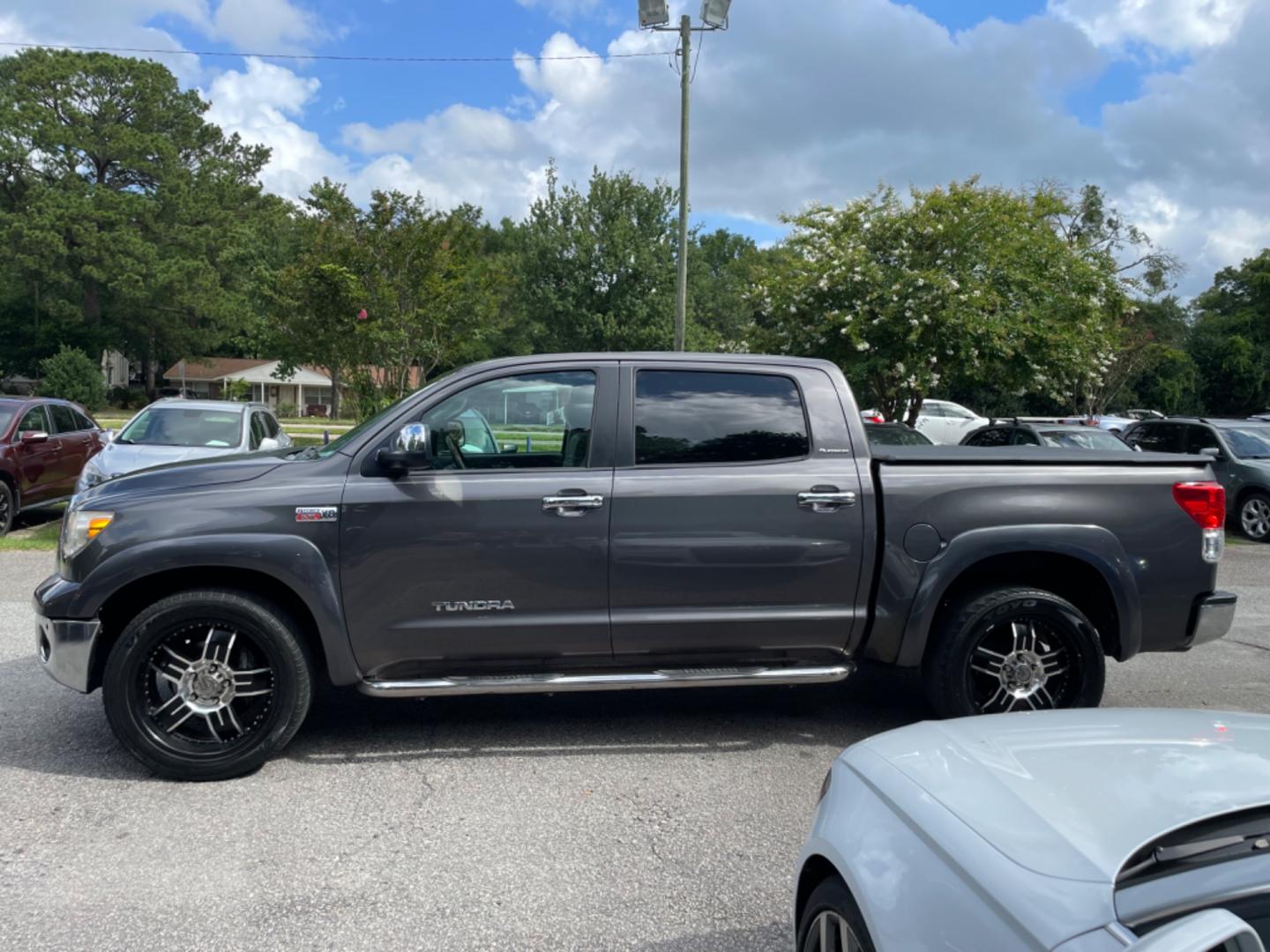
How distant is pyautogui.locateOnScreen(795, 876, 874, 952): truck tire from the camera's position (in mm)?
2156

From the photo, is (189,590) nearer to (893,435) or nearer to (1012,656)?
(1012,656)

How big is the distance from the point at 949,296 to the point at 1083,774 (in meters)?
14.3

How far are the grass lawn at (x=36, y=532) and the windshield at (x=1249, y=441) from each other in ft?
49.7

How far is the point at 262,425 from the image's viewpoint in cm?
1274

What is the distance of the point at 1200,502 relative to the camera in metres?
4.95

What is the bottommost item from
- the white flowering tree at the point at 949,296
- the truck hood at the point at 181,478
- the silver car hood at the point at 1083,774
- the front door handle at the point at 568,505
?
the silver car hood at the point at 1083,774

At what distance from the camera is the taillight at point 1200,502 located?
495 cm

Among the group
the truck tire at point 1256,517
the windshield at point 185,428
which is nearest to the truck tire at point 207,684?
the windshield at point 185,428

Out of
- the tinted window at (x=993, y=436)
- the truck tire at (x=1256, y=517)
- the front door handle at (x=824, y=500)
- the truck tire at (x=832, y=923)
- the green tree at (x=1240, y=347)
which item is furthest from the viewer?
the green tree at (x=1240, y=347)

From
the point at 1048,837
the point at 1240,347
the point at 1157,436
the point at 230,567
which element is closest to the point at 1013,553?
the point at 1048,837

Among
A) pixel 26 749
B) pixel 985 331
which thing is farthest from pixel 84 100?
pixel 26 749

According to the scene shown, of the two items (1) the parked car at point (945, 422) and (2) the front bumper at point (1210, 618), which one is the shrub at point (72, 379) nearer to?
(1) the parked car at point (945, 422)

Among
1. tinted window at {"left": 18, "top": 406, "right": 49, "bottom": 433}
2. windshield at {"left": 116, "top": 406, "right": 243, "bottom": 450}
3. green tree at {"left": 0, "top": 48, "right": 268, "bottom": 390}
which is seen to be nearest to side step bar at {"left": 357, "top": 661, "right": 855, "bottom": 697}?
windshield at {"left": 116, "top": 406, "right": 243, "bottom": 450}

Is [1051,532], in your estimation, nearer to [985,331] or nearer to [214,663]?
[214,663]
